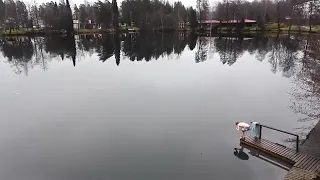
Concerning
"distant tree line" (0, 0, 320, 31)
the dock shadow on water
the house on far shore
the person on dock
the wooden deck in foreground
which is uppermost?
"distant tree line" (0, 0, 320, 31)

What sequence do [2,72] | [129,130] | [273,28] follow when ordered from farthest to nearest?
[273,28] → [2,72] → [129,130]

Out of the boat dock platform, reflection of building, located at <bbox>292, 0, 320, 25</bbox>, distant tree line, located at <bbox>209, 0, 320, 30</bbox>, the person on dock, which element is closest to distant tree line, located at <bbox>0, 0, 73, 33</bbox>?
distant tree line, located at <bbox>209, 0, 320, 30</bbox>

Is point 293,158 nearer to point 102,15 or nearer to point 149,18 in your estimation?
point 149,18

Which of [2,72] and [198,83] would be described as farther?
[2,72]

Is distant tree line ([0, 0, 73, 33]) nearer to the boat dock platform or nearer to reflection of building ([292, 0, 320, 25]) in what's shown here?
reflection of building ([292, 0, 320, 25])

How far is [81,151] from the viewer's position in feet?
45.8

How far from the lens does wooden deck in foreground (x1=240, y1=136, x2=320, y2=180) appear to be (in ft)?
33.8

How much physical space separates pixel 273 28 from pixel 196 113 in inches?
3194

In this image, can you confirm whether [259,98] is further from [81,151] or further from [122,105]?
[81,151]

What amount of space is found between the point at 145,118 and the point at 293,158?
9004 mm

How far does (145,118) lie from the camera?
702 inches

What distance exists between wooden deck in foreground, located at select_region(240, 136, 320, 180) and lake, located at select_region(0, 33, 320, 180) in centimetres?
71

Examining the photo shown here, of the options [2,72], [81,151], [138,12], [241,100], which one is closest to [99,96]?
[81,151]

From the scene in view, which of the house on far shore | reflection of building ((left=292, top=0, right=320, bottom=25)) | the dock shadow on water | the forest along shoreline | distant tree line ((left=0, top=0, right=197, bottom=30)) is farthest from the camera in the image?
the house on far shore
